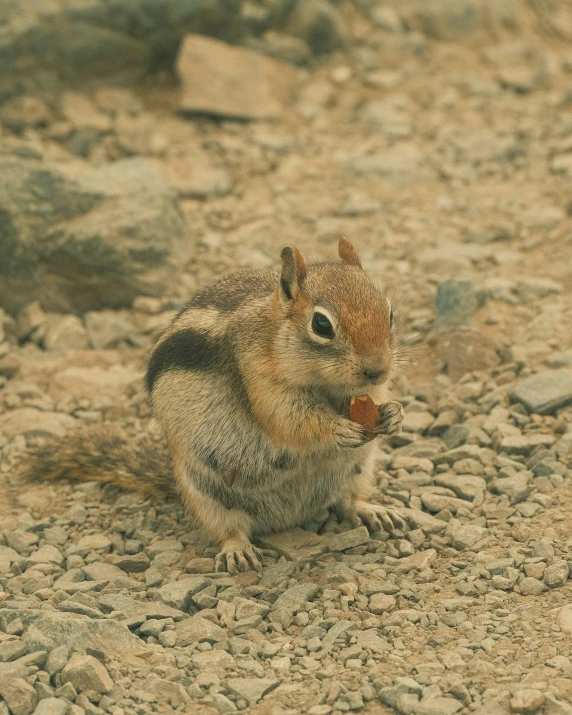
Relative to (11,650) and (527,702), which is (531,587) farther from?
(11,650)

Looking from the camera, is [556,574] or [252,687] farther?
[556,574]

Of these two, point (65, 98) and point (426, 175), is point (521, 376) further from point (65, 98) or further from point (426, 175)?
point (65, 98)

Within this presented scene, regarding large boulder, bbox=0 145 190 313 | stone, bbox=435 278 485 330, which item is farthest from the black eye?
large boulder, bbox=0 145 190 313

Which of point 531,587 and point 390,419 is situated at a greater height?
point 390,419

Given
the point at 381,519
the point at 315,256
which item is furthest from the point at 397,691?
the point at 315,256

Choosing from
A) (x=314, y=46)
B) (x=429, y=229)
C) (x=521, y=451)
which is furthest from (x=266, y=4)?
(x=521, y=451)

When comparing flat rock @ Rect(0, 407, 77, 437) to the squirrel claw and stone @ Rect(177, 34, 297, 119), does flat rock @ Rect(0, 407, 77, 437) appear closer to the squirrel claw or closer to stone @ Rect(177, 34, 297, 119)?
the squirrel claw
